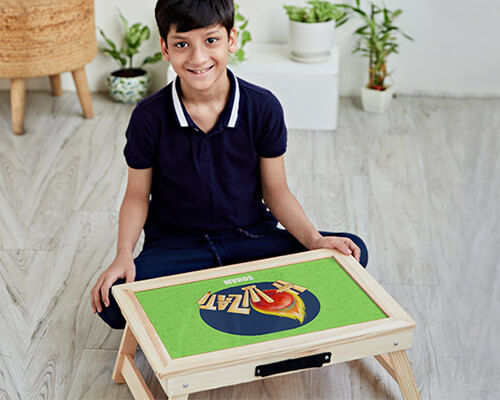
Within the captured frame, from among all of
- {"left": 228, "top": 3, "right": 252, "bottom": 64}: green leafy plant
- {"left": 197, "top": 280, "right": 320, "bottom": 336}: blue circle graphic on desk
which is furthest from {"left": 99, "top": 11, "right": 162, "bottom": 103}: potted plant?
{"left": 197, "top": 280, "right": 320, "bottom": 336}: blue circle graphic on desk

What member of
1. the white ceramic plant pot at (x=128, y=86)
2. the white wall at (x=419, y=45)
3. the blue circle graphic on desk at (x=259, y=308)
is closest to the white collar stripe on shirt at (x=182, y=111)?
the blue circle graphic on desk at (x=259, y=308)

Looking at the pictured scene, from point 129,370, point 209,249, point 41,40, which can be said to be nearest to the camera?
point 129,370

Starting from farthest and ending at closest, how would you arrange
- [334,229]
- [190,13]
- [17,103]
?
[17,103] → [334,229] → [190,13]

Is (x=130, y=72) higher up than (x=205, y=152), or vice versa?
(x=205, y=152)

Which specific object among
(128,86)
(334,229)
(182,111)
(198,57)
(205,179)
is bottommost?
(334,229)

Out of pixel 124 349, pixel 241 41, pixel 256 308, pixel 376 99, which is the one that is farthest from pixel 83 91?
pixel 256 308

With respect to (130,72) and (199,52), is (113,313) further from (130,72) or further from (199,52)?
(130,72)

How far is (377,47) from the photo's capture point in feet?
9.28

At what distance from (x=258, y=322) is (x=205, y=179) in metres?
0.41

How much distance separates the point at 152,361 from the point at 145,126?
551 mm

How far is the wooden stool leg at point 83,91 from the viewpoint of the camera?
2.74 meters

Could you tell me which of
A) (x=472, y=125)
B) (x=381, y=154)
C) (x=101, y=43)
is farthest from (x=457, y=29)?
(x=101, y=43)

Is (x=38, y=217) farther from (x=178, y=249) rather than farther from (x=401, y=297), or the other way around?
(x=401, y=297)

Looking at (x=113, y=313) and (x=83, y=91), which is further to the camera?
(x=83, y=91)
